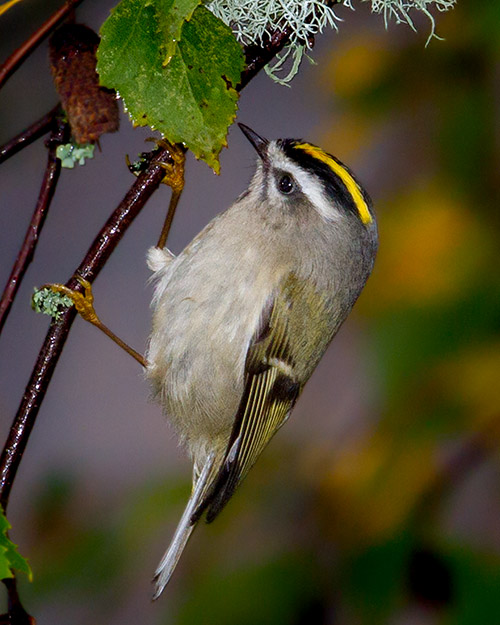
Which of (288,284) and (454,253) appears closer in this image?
(288,284)

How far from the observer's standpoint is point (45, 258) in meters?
2.16

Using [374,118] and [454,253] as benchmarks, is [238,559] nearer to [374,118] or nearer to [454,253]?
[454,253]

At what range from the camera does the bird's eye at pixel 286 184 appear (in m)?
1.38

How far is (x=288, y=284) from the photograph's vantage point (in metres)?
1.39

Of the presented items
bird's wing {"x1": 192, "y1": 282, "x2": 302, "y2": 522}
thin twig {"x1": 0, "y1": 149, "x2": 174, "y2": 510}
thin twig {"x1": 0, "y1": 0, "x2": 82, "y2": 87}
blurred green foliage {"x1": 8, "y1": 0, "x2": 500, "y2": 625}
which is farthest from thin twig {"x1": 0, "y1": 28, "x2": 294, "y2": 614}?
blurred green foliage {"x1": 8, "y1": 0, "x2": 500, "y2": 625}

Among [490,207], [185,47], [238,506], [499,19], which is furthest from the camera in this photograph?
[238,506]

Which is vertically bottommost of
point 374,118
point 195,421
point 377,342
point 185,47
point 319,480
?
point 319,480

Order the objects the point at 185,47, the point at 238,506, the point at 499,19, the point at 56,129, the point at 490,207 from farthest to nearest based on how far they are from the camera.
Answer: the point at 238,506 < the point at 490,207 < the point at 499,19 < the point at 56,129 < the point at 185,47

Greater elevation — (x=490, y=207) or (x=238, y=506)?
(x=490, y=207)

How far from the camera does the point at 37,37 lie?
0.84 m

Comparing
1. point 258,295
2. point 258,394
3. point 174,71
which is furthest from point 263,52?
point 258,394

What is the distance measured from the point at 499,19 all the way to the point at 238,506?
1.54 m

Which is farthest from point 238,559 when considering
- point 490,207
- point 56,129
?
point 56,129

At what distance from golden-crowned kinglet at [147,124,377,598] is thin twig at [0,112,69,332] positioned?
1.26ft
